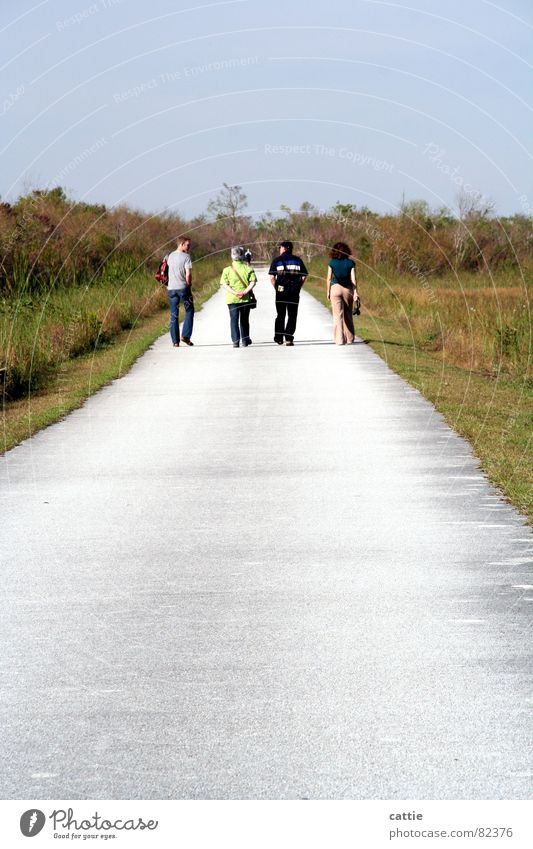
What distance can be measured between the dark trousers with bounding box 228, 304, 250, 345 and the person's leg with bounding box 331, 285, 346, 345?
58.4 inches

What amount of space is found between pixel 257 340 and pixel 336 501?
15757 millimetres

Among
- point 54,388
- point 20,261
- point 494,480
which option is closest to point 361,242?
point 20,261

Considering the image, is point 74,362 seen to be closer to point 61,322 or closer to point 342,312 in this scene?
point 61,322

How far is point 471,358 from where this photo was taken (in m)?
23.7

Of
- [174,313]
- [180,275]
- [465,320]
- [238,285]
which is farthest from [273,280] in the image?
[465,320]

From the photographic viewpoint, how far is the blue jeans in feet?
72.2

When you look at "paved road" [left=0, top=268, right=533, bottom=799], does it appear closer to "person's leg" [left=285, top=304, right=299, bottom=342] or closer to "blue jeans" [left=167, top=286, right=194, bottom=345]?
"blue jeans" [left=167, top=286, right=194, bottom=345]

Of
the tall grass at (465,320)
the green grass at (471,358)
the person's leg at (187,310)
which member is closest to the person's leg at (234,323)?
the person's leg at (187,310)

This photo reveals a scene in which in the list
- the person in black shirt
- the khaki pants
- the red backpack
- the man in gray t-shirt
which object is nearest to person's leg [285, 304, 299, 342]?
the person in black shirt

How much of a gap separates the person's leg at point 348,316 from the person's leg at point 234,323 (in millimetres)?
1855

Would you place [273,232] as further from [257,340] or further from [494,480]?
[494,480]

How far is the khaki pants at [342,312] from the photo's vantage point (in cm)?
2186

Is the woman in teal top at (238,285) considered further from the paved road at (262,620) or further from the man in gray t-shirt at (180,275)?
the paved road at (262,620)

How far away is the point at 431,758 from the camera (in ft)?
15.6
